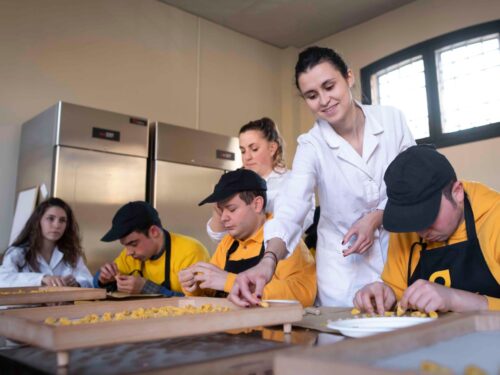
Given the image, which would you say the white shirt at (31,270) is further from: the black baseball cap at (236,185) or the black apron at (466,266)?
the black apron at (466,266)

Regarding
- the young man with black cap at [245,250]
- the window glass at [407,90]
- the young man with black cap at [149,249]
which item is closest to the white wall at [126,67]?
the window glass at [407,90]

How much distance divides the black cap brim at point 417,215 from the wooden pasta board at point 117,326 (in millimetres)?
355

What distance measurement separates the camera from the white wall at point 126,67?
3.13 meters

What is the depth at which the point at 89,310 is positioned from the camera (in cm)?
102

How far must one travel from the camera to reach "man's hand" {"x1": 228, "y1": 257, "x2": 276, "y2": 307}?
104cm

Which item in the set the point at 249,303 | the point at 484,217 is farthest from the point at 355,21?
the point at 249,303

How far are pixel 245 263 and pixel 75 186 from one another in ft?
5.06

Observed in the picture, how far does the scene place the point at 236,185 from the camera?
1.81m

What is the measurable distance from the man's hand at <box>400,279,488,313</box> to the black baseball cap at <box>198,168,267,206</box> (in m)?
0.90

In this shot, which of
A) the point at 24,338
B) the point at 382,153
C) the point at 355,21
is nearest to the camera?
the point at 24,338

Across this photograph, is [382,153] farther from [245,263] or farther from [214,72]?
[214,72]

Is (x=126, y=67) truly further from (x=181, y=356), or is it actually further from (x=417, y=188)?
(x=181, y=356)

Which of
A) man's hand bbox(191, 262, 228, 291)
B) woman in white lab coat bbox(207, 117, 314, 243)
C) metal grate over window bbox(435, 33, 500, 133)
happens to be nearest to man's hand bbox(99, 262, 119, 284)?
woman in white lab coat bbox(207, 117, 314, 243)

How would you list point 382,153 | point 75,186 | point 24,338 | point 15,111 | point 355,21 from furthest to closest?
point 355,21 → point 15,111 → point 75,186 → point 382,153 → point 24,338
